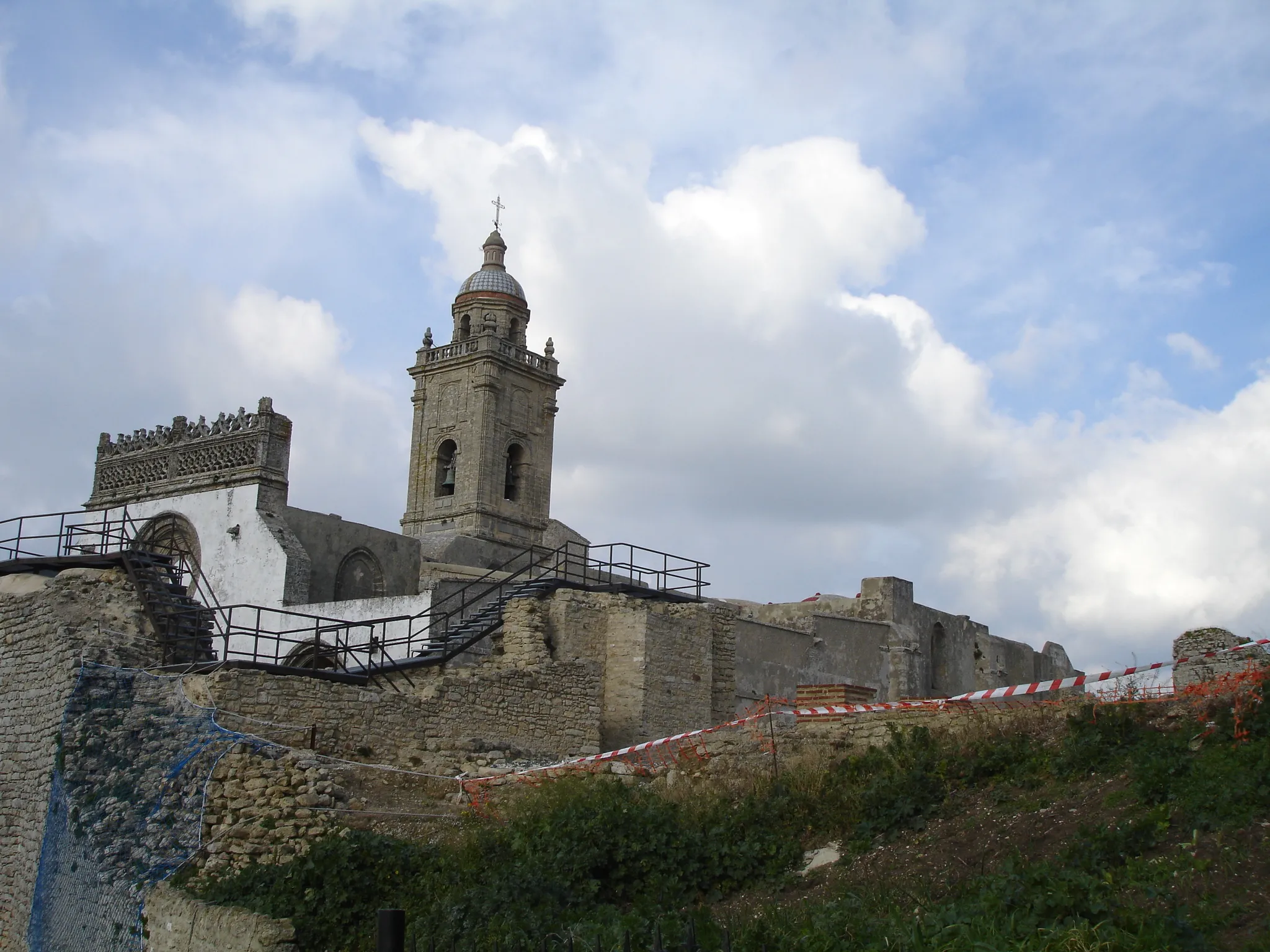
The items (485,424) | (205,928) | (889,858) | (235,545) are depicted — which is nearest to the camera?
(889,858)

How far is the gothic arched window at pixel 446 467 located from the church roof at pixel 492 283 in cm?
561

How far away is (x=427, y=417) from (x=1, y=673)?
27.5 m

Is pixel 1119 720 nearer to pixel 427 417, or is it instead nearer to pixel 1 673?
pixel 1 673

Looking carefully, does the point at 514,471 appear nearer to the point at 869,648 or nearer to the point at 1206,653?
the point at 869,648

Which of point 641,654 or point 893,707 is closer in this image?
point 893,707

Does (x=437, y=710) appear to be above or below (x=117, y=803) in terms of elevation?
above

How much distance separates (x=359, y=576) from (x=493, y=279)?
1773 cm

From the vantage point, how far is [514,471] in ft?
142

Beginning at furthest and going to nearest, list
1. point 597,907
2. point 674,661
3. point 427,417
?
point 427,417, point 674,661, point 597,907

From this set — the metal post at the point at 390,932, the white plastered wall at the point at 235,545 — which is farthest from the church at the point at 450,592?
the metal post at the point at 390,932

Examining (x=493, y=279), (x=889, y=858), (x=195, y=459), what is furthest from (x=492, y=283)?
(x=889, y=858)

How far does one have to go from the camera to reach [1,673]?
1670 centimetres

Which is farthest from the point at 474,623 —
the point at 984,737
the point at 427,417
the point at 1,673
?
the point at 427,417

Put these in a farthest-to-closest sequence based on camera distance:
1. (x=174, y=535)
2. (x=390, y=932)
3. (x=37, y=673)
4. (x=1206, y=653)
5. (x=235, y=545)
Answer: (x=174, y=535) → (x=235, y=545) → (x=1206, y=653) → (x=37, y=673) → (x=390, y=932)
